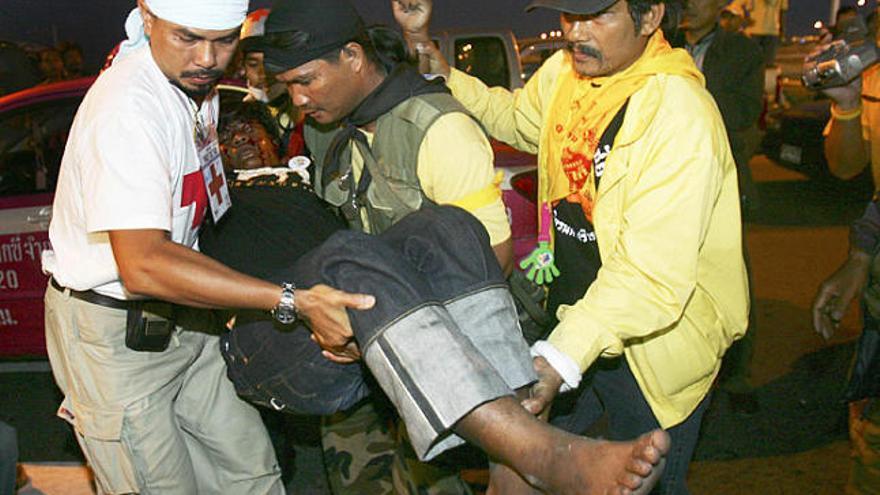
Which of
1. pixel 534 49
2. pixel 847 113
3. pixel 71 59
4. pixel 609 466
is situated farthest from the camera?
pixel 534 49

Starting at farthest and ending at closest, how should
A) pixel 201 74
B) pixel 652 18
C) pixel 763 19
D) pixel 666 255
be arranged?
1. pixel 763 19
2. pixel 201 74
3. pixel 652 18
4. pixel 666 255

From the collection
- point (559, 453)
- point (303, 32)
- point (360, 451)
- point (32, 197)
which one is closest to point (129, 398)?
point (360, 451)

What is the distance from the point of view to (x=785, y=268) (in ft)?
22.7

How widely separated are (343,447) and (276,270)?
731mm

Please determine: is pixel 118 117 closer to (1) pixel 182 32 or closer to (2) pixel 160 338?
(1) pixel 182 32

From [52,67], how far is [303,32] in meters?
6.58

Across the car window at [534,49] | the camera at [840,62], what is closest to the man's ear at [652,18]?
the camera at [840,62]

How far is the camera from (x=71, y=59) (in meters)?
9.09

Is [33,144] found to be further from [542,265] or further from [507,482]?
[507,482]

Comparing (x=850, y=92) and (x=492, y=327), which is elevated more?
(x=850, y=92)

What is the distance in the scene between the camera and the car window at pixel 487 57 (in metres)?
8.23

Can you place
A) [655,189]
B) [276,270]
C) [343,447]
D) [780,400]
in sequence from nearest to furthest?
[655,189] < [276,270] < [343,447] < [780,400]

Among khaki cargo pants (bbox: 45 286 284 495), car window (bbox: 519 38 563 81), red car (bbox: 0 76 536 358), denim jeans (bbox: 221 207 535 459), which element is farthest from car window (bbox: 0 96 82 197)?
car window (bbox: 519 38 563 81)

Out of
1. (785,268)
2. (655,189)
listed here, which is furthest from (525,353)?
(785,268)
